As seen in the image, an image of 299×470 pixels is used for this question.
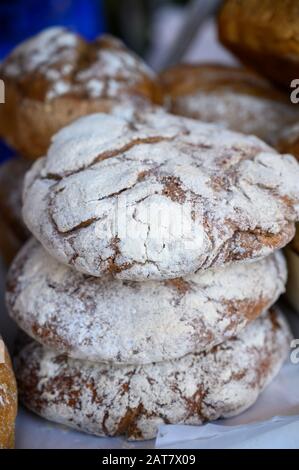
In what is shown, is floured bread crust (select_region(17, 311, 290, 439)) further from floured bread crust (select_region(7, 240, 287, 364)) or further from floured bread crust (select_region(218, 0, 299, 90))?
floured bread crust (select_region(218, 0, 299, 90))

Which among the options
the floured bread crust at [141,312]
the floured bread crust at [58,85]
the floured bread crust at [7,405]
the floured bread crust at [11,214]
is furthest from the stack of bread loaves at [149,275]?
the floured bread crust at [11,214]

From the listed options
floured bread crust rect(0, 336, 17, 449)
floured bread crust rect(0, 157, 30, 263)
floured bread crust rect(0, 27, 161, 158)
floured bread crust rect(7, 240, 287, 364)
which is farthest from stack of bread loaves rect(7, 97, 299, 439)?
floured bread crust rect(0, 157, 30, 263)

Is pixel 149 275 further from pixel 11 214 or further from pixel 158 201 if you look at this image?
pixel 11 214

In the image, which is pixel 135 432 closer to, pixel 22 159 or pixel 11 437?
A: pixel 11 437

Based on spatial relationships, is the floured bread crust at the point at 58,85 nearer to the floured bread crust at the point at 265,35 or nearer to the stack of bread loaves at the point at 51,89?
the stack of bread loaves at the point at 51,89

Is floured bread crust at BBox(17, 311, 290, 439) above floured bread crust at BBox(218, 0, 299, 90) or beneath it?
beneath
